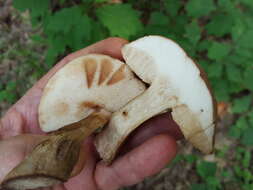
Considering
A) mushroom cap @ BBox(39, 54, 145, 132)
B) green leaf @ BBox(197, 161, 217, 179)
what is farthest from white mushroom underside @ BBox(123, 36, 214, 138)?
green leaf @ BBox(197, 161, 217, 179)

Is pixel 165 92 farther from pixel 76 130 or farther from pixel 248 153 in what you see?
pixel 248 153

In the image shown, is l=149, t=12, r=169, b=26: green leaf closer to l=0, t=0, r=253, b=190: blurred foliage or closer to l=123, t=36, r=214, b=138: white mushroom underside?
l=0, t=0, r=253, b=190: blurred foliage

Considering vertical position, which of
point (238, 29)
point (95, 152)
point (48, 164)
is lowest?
point (95, 152)

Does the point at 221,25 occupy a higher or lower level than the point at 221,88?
higher

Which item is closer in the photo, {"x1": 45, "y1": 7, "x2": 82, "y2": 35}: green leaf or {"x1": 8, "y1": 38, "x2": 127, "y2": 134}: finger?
{"x1": 8, "y1": 38, "x2": 127, "y2": 134}: finger

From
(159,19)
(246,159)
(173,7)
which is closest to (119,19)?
(159,19)

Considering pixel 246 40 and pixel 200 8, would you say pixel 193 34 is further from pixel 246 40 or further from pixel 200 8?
pixel 246 40
